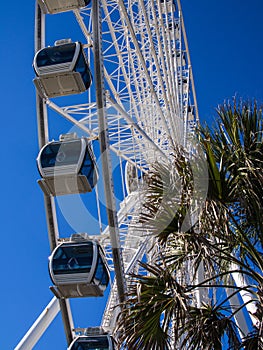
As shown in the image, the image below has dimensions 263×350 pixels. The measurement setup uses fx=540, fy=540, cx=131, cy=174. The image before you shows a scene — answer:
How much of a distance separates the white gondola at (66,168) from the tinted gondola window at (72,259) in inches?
37.7

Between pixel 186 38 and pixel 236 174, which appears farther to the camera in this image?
pixel 186 38

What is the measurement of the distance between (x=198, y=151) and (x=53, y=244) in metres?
3.69

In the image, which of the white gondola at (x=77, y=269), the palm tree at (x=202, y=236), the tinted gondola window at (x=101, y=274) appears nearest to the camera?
the palm tree at (x=202, y=236)

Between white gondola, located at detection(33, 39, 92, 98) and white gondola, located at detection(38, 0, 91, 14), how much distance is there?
676mm

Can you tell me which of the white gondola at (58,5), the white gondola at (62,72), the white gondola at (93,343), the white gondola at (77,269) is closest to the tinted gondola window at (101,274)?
the white gondola at (77,269)

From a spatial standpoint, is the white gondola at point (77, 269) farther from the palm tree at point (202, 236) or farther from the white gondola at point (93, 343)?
the palm tree at point (202, 236)

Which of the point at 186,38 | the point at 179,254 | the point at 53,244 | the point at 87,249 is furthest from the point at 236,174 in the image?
the point at 186,38

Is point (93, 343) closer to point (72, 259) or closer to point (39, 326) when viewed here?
point (39, 326)

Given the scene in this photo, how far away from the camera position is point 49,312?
9180mm

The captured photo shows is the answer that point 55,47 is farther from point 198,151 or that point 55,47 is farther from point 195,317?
point 195,317

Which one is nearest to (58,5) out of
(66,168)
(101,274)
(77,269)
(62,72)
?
(62,72)

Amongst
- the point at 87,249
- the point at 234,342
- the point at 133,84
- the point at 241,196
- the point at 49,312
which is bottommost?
the point at 49,312

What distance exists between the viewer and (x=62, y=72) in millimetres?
9078

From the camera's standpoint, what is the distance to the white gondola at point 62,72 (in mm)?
9086
